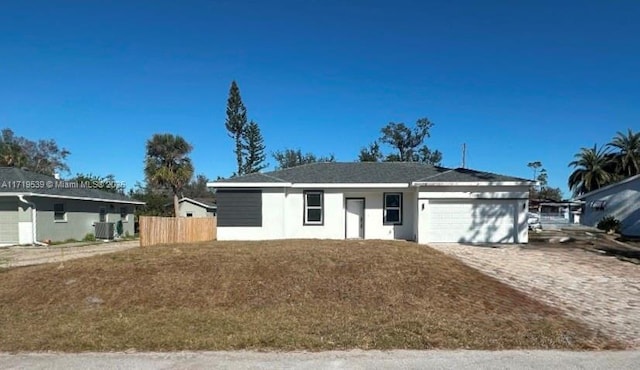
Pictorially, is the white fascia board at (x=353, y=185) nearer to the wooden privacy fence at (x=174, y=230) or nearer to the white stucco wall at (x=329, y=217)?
the white stucco wall at (x=329, y=217)

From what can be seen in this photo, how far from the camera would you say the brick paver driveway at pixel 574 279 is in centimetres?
827

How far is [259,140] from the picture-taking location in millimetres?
57000

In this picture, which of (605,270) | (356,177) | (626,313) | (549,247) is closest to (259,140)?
(356,177)

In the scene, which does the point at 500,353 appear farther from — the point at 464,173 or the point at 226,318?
the point at 464,173

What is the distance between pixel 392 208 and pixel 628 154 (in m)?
39.8

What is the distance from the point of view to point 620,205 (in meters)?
33.5

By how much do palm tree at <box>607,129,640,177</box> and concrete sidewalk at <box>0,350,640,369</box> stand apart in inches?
1991

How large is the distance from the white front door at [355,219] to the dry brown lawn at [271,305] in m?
7.96

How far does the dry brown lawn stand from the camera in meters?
6.57

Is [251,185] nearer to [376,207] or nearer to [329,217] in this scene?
[329,217]

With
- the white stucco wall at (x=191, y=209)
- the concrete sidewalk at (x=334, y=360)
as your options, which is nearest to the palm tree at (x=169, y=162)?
the white stucco wall at (x=191, y=209)

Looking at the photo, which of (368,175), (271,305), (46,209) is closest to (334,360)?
(271,305)

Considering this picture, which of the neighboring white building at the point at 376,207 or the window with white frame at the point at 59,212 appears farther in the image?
the window with white frame at the point at 59,212

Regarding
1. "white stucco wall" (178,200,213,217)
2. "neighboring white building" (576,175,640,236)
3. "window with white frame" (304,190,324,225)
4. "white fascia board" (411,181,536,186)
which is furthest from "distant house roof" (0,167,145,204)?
"neighboring white building" (576,175,640,236)
